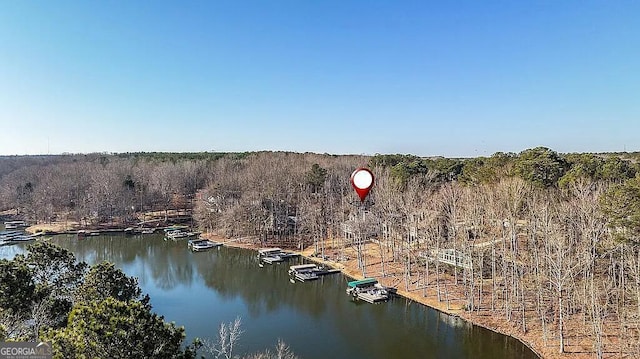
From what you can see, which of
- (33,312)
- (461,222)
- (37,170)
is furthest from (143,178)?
(33,312)

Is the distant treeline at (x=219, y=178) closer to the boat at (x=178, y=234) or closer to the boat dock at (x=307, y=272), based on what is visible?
the boat at (x=178, y=234)

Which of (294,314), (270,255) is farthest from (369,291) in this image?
(270,255)

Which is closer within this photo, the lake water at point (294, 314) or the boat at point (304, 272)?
the lake water at point (294, 314)

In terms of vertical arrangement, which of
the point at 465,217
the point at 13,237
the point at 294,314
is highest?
the point at 465,217

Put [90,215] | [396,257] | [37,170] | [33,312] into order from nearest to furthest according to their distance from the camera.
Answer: [33,312] < [396,257] < [90,215] < [37,170]

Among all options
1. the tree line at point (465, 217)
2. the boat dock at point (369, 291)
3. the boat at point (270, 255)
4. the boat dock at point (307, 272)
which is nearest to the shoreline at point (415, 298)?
the tree line at point (465, 217)

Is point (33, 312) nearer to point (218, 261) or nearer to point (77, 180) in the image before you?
point (218, 261)

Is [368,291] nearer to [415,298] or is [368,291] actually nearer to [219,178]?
[415,298]
